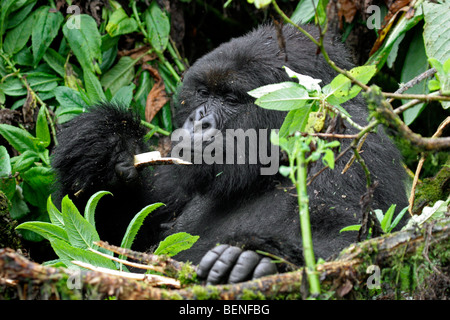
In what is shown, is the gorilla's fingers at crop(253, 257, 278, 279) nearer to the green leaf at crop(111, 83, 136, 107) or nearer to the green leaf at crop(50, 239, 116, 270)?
the green leaf at crop(50, 239, 116, 270)

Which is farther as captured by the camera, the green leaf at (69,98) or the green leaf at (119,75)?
the green leaf at (119,75)

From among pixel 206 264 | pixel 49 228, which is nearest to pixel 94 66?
pixel 49 228

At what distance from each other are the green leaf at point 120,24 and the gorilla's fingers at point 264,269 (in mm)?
2866

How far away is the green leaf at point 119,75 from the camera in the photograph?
427 cm

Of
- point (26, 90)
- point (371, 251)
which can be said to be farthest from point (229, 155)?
point (26, 90)

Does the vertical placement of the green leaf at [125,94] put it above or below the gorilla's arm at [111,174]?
above

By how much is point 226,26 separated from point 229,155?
9.08 ft

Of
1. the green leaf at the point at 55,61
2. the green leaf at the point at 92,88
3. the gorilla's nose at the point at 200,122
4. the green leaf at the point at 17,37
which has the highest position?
the green leaf at the point at 17,37

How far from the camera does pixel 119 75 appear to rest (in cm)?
430

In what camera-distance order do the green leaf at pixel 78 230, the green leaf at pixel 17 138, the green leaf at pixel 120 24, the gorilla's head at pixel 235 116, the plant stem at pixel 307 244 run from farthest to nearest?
the green leaf at pixel 120 24, the green leaf at pixel 17 138, the gorilla's head at pixel 235 116, the green leaf at pixel 78 230, the plant stem at pixel 307 244

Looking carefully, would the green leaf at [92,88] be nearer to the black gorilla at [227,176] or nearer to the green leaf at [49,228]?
the black gorilla at [227,176]

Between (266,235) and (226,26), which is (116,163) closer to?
(266,235)

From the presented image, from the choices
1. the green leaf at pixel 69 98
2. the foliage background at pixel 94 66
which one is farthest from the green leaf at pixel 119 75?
the green leaf at pixel 69 98

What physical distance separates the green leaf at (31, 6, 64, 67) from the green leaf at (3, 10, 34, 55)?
62 mm
